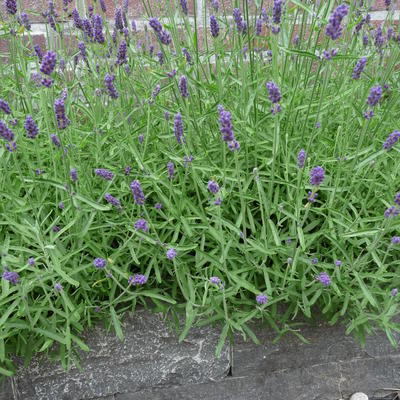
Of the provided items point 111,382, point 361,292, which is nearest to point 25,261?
point 111,382

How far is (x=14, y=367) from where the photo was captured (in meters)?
1.23

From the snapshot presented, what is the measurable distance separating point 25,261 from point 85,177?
27 centimetres

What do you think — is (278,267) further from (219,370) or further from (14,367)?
(14,367)

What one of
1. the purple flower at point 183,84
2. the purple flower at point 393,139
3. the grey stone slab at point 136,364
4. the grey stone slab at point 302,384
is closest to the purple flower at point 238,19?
the purple flower at point 183,84

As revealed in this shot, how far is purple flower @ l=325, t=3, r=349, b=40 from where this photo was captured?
86cm

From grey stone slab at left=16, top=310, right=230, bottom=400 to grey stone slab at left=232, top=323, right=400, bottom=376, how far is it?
0.19 ft

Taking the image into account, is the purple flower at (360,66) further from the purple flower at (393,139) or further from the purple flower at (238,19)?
the purple flower at (238,19)

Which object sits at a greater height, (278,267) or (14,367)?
(278,267)

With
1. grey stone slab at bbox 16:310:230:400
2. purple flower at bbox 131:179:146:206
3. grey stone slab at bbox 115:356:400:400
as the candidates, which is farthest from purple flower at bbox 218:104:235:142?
grey stone slab at bbox 115:356:400:400

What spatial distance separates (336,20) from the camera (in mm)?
876

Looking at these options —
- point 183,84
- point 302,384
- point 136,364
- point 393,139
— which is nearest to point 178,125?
point 183,84

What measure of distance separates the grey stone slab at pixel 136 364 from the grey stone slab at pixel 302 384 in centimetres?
3

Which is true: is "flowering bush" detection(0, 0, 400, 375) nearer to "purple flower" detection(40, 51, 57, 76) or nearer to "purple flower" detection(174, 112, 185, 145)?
"purple flower" detection(174, 112, 185, 145)

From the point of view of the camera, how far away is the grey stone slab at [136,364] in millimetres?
1268
